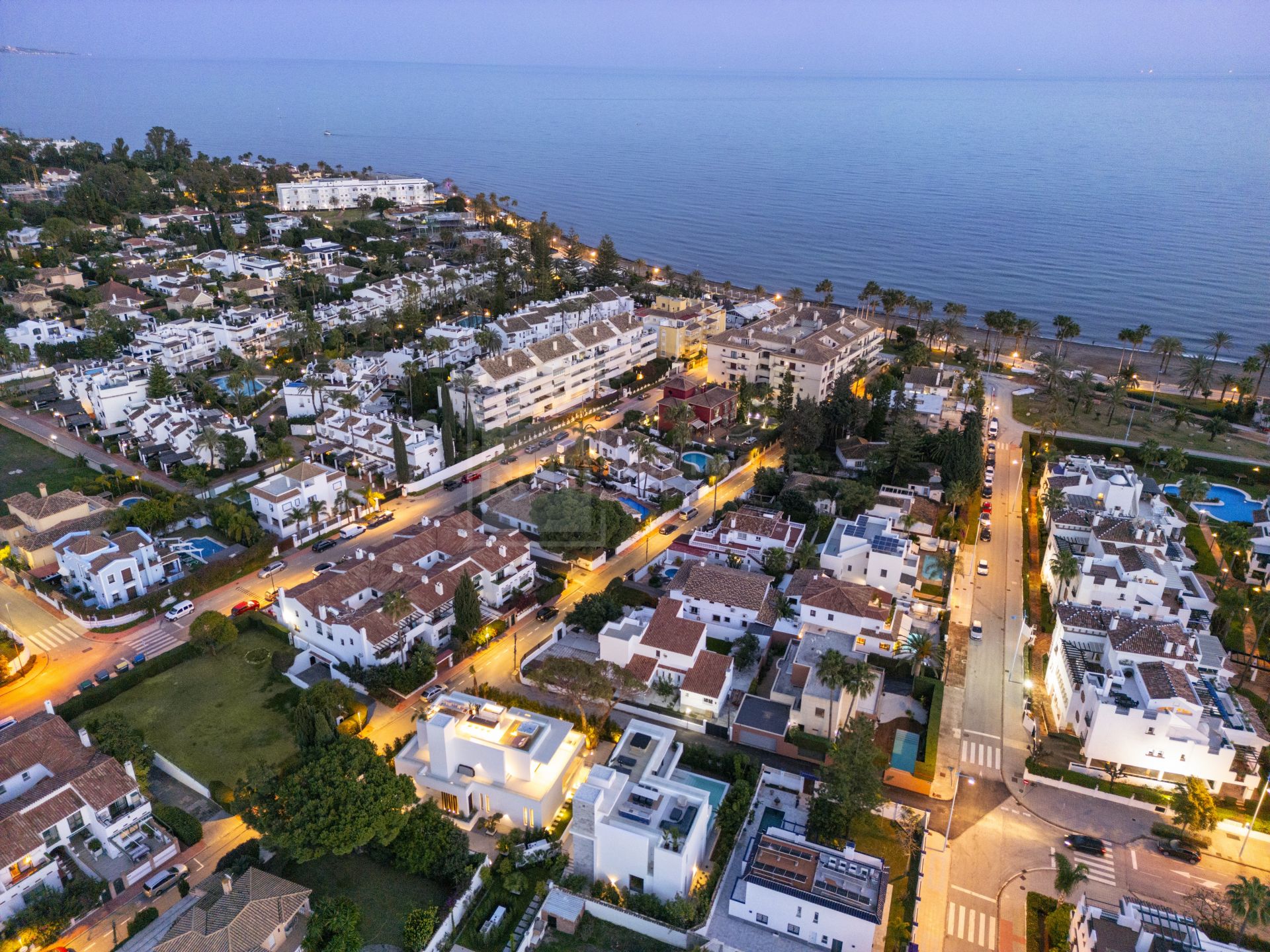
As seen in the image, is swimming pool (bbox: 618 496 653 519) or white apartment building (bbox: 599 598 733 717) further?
swimming pool (bbox: 618 496 653 519)

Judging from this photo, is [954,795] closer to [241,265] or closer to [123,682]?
[123,682]

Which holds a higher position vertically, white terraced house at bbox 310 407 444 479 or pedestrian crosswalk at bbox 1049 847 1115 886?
white terraced house at bbox 310 407 444 479

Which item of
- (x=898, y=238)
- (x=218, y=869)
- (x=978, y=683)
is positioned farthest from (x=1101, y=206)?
(x=218, y=869)

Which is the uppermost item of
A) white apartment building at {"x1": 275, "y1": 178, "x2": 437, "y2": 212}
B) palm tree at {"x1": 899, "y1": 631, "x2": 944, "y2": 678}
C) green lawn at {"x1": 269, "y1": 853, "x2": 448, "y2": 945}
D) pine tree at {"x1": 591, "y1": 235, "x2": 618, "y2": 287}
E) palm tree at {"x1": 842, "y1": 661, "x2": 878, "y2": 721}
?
white apartment building at {"x1": 275, "y1": 178, "x2": 437, "y2": 212}

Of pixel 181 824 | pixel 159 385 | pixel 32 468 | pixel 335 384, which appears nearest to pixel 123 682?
pixel 181 824

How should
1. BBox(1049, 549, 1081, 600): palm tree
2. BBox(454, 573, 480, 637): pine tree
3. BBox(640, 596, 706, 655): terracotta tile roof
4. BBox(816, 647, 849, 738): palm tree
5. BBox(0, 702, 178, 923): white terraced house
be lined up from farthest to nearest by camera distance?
1. BBox(1049, 549, 1081, 600): palm tree
2. BBox(454, 573, 480, 637): pine tree
3. BBox(640, 596, 706, 655): terracotta tile roof
4. BBox(816, 647, 849, 738): palm tree
5. BBox(0, 702, 178, 923): white terraced house

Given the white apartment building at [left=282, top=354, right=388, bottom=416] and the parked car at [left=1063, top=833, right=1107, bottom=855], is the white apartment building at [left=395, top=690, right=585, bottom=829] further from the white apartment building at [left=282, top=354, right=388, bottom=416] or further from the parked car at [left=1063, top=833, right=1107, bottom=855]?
the white apartment building at [left=282, top=354, right=388, bottom=416]

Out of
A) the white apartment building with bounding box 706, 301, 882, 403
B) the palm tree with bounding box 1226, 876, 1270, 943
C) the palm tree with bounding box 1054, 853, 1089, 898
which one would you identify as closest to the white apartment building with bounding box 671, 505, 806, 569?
the palm tree with bounding box 1054, 853, 1089, 898

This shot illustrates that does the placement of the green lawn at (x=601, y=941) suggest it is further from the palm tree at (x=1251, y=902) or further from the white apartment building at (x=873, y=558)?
the white apartment building at (x=873, y=558)

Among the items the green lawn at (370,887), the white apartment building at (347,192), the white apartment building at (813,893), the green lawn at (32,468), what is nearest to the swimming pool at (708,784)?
the white apartment building at (813,893)
